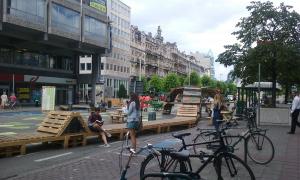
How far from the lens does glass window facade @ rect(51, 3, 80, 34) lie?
163ft

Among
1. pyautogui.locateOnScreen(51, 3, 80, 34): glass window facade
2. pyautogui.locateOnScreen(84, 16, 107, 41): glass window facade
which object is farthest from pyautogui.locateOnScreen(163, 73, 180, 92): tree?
pyautogui.locateOnScreen(51, 3, 80, 34): glass window facade

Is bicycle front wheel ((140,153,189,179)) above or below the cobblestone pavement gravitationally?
above

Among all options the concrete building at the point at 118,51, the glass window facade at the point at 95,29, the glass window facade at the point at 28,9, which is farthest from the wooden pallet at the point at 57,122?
the concrete building at the point at 118,51

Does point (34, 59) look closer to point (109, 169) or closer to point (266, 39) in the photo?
point (266, 39)

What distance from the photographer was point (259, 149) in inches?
393

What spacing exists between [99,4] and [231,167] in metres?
57.8

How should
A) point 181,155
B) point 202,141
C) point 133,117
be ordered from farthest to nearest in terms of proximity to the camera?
point 133,117
point 202,141
point 181,155

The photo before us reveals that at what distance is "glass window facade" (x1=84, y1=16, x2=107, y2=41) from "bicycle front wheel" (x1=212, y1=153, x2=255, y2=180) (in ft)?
166

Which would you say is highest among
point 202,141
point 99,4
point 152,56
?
point 99,4

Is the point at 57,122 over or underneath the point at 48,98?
underneath

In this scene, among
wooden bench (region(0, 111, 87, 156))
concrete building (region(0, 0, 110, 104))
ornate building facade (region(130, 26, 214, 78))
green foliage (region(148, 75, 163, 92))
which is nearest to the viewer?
wooden bench (region(0, 111, 87, 156))

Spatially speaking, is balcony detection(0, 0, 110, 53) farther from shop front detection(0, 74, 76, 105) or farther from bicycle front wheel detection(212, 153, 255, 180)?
bicycle front wheel detection(212, 153, 255, 180)

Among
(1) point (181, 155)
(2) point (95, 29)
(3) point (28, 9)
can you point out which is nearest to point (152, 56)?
(2) point (95, 29)

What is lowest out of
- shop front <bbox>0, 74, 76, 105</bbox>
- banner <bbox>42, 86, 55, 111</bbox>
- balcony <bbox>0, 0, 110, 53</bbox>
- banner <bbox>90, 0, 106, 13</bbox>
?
banner <bbox>42, 86, 55, 111</bbox>
